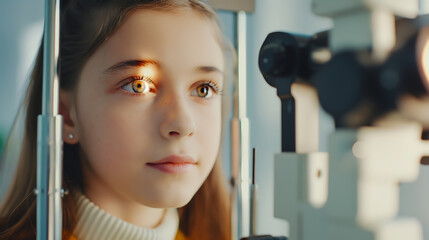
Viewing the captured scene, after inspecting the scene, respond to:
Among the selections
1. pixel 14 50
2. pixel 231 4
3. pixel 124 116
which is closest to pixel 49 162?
pixel 124 116

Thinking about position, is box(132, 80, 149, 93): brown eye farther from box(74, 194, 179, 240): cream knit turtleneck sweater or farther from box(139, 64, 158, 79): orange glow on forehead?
box(74, 194, 179, 240): cream knit turtleneck sweater

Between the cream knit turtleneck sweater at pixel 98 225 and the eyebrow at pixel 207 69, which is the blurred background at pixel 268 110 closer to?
the eyebrow at pixel 207 69

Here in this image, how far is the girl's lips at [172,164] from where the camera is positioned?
719 millimetres

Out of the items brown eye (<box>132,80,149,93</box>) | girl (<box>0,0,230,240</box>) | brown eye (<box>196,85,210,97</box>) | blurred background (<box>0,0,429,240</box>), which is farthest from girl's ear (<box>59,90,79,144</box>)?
blurred background (<box>0,0,429,240</box>)

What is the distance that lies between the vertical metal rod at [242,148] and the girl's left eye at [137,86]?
0.17 metres

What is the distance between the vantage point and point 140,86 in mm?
724

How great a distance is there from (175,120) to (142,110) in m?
0.06

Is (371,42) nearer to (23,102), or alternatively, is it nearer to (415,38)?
(415,38)

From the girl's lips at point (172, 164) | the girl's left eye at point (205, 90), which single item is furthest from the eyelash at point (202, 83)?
the girl's lips at point (172, 164)

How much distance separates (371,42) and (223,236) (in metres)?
0.69

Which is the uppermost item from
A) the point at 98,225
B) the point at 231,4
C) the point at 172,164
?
the point at 231,4

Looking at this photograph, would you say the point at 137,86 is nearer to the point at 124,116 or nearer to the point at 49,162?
the point at 124,116

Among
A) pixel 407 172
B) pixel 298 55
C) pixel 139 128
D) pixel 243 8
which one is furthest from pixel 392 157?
pixel 243 8

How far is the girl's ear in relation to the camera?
0.73 meters
